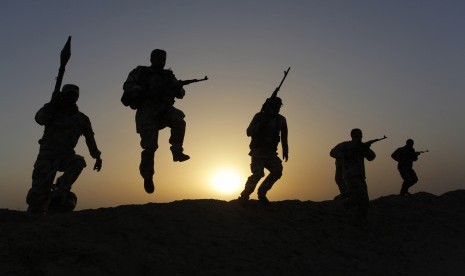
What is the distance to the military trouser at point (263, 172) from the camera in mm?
9664

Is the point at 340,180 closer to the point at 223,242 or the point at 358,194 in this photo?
the point at 358,194

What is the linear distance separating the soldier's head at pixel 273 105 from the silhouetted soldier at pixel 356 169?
1.63 metres

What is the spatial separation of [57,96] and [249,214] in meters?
3.74

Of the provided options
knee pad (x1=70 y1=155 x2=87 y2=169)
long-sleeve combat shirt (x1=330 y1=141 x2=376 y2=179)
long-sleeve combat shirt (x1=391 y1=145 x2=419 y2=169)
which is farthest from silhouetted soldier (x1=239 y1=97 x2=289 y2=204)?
long-sleeve combat shirt (x1=391 y1=145 x2=419 y2=169)

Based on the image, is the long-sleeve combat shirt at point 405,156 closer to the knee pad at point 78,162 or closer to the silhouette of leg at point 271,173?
the silhouette of leg at point 271,173

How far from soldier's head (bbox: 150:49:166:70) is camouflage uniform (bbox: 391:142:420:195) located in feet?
30.7

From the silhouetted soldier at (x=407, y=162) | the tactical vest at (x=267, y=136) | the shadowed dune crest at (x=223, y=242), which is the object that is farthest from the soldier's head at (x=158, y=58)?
the silhouetted soldier at (x=407, y=162)

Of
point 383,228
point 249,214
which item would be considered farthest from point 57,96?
point 383,228

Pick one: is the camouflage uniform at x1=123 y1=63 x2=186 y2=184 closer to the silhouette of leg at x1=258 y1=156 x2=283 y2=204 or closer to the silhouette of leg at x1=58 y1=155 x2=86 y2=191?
the silhouette of leg at x1=58 y1=155 x2=86 y2=191

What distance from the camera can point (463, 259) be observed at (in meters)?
9.94

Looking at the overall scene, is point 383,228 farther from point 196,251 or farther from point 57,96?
point 57,96

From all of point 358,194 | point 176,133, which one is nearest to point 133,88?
Result: point 176,133

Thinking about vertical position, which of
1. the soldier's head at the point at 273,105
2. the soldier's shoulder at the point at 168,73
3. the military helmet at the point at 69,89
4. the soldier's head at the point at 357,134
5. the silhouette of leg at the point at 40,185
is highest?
the soldier's shoulder at the point at 168,73

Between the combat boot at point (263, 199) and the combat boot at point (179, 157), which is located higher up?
the combat boot at point (179, 157)
